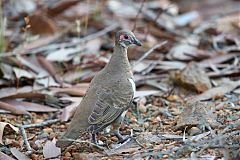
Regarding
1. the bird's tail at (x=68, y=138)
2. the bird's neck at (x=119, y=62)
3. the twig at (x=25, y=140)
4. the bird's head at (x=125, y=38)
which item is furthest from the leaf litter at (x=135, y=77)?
the bird's head at (x=125, y=38)

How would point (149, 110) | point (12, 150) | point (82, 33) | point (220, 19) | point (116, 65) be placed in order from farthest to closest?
point (220, 19) → point (82, 33) → point (149, 110) → point (116, 65) → point (12, 150)

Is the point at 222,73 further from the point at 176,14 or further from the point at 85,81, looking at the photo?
the point at 176,14

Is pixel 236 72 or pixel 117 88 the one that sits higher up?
pixel 236 72

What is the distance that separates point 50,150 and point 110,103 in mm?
531

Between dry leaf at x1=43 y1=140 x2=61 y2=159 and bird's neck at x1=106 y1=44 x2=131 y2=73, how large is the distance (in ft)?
2.40

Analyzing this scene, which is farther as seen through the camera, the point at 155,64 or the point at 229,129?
the point at 155,64

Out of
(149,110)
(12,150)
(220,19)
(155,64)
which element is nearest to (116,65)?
(149,110)

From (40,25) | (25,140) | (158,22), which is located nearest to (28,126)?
(25,140)

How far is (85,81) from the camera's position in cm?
579

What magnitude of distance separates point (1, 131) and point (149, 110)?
4.26 ft

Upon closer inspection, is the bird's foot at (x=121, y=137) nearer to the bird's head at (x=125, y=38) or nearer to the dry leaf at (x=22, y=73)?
the bird's head at (x=125, y=38)

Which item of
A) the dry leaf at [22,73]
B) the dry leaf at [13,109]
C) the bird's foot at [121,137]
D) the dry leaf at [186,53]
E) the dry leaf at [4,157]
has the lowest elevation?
the dry leaf at [4,157]

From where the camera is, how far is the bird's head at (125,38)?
468cm

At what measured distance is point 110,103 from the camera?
432 cm
